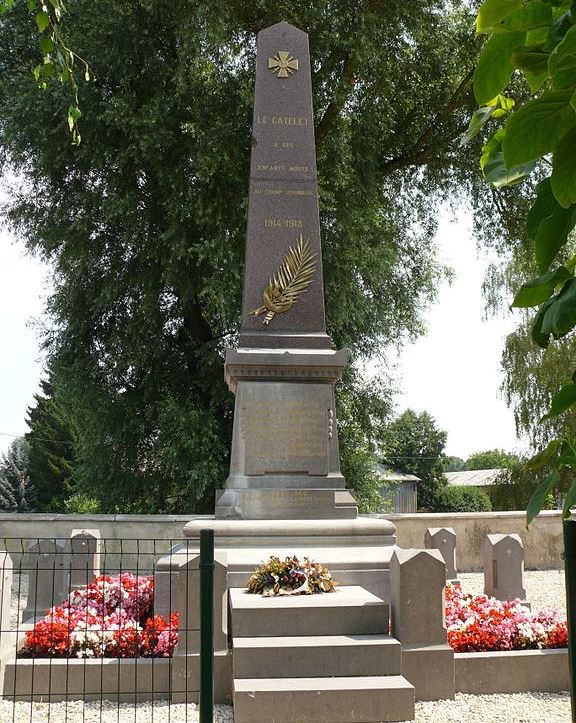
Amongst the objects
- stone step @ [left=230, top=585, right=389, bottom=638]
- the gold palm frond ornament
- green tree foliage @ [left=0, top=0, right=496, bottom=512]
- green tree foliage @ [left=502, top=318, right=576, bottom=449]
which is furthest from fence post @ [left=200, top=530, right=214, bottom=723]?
green tree foliage @ [left=502, top=318, right=576, bottom=449]

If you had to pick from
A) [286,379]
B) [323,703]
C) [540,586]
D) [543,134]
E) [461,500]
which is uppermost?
[286,379]

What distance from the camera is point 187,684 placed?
21.6 ft

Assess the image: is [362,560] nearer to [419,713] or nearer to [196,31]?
[419,713]

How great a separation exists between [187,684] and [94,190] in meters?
13.6

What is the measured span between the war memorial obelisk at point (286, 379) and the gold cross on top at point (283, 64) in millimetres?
15

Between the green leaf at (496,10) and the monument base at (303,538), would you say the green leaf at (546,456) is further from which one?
the monument base at (303,538)

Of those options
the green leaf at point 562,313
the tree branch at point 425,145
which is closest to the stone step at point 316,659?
the green leaf at point 562,313

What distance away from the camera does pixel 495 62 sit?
0.84 meters

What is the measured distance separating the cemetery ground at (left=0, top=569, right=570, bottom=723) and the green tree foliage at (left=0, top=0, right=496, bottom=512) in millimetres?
10118

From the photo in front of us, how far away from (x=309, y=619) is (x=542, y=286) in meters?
6.15

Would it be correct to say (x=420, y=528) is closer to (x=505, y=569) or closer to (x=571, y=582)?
(x=505, y=569)

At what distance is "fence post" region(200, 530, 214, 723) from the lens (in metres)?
5.06

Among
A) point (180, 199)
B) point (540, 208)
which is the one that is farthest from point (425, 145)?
point (540, 208)

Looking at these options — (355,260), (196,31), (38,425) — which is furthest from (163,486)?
(38,425)
